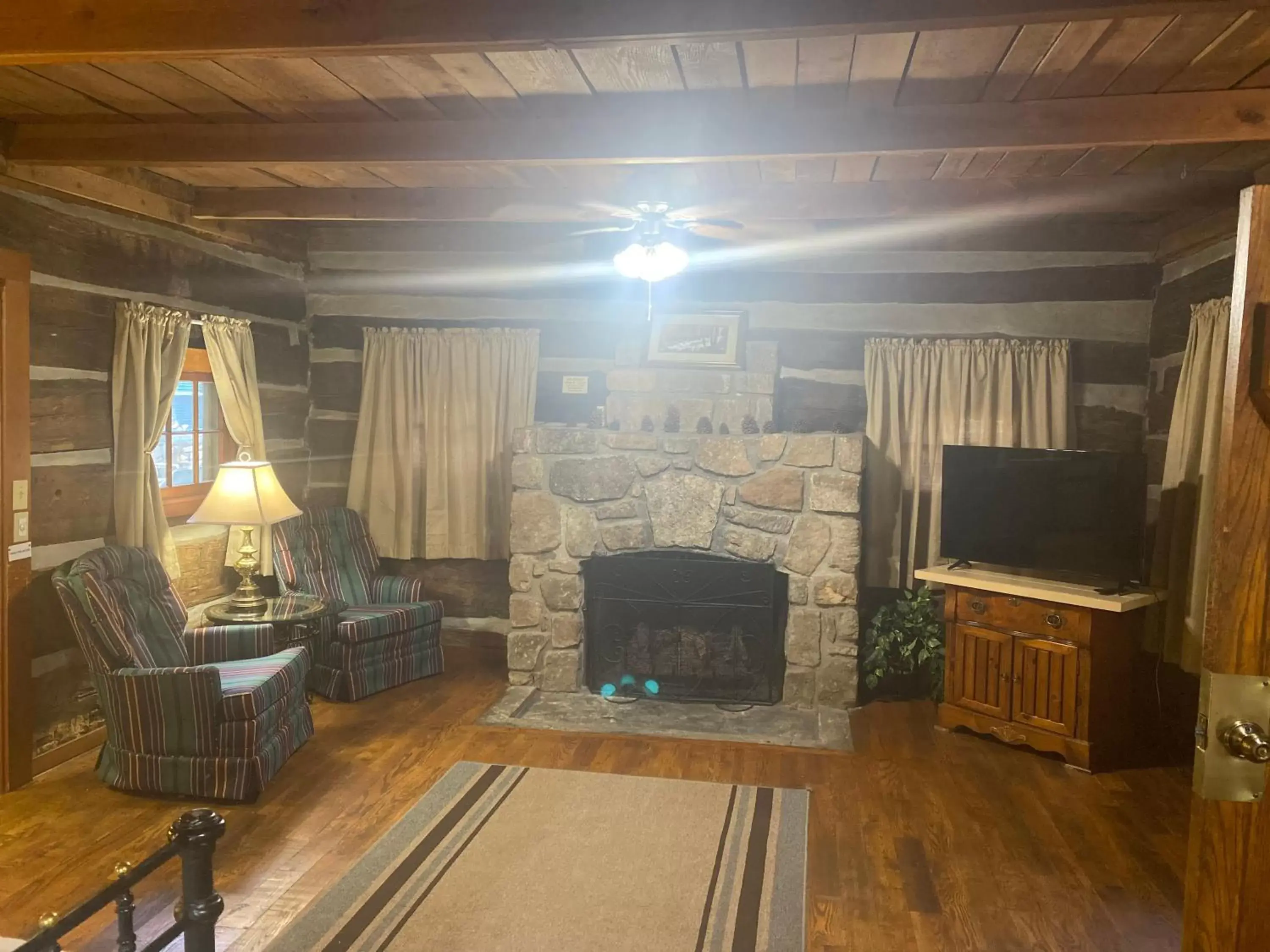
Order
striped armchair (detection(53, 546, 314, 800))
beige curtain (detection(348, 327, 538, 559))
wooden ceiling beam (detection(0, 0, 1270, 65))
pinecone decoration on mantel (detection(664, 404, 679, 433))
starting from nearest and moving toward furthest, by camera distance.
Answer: wooden ceiling beam (detection(0, 0, 1270, 65))
striped armchair (detection(53, 546, 314, 800))
pinecone decoration on mantel (detection(664, 404, 679, 433))
beige curtain (detection(348, 327, 538, 559))

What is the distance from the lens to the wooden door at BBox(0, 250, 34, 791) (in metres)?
3.44

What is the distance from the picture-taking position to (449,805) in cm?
350

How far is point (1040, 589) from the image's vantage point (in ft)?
13.2

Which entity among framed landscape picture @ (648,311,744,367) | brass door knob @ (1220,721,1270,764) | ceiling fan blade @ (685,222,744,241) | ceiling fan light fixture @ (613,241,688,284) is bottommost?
brass door knob @ (1220,721,1270,764)

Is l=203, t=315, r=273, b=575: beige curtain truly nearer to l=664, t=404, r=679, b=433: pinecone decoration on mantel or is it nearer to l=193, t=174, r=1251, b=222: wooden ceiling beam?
l=193, t=174, r=1251, b=222: wooden ceiling beam

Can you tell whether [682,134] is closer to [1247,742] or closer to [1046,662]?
[1247,742]

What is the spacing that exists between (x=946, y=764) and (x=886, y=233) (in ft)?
8.65

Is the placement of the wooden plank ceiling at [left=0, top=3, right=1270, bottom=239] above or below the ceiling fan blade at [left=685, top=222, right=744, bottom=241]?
above

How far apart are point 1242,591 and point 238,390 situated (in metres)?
4.67

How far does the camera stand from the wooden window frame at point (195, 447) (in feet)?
15.3

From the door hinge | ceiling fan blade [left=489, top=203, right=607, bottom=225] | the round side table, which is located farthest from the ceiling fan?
the door hinge

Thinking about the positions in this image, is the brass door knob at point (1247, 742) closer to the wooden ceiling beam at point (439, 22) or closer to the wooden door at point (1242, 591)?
the wooden door at point (1242, 591)

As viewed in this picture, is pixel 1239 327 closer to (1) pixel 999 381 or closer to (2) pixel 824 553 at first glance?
(2) pixel 824 553

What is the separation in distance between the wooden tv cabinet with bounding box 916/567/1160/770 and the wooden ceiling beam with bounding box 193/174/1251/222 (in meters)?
1.68
